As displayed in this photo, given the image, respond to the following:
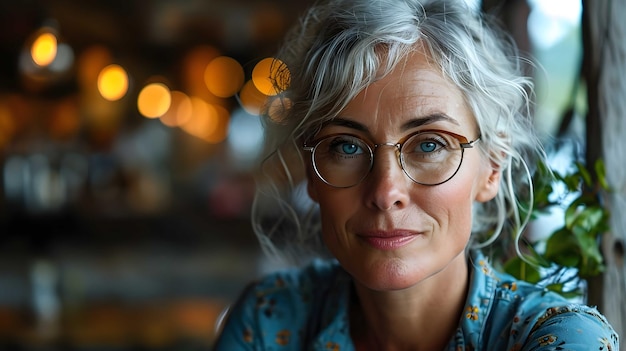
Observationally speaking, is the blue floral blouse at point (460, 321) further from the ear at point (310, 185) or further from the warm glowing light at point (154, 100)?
the warm glowing light at point (154, 100)

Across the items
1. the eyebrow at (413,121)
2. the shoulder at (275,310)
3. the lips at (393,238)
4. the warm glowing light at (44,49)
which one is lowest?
the shoulder at (275,310)

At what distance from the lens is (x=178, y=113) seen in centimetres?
763

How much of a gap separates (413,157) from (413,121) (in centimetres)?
6

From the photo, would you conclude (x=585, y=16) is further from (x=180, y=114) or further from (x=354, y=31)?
(x=180, y=114)

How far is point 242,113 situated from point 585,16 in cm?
647

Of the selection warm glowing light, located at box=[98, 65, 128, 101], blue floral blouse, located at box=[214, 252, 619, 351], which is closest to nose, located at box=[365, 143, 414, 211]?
blue floral blouse, located at box=[214, 252, 619, 351]

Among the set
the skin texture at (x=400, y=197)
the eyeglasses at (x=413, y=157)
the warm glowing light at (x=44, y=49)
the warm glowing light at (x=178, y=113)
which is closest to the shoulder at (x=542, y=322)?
the skin texture at (x=400, y=197)

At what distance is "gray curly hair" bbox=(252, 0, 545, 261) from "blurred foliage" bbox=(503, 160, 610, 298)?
2.2 inches

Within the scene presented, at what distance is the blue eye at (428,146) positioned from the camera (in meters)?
1.26

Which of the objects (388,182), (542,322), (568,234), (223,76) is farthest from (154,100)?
(542,322)

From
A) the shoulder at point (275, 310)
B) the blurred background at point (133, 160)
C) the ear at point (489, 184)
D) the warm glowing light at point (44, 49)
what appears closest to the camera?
the ear at point (489, 184)

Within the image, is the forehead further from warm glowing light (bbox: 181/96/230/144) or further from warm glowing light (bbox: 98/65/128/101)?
warm glowing light (bbox: 181/96/230/144)

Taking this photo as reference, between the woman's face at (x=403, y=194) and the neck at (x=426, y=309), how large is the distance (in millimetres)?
92

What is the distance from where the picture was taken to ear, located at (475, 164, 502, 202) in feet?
4.51
